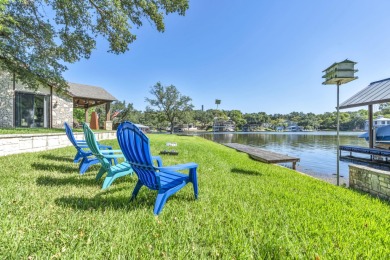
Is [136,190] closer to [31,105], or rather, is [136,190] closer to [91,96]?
[31,105]

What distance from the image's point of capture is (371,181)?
4457mm

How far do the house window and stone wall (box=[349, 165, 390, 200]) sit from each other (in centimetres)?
1673

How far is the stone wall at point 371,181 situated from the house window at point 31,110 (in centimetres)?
1673

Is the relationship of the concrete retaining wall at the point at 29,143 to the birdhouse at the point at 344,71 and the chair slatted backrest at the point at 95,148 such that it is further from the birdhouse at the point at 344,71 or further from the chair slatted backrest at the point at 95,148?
the birdhouse at the point at 344,71

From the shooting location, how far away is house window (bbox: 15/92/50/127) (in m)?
12.9

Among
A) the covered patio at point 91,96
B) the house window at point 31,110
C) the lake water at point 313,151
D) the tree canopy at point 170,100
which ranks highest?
the tree canopy at point 170,100

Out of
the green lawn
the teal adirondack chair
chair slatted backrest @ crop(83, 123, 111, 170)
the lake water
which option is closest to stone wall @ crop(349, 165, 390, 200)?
the green lawn

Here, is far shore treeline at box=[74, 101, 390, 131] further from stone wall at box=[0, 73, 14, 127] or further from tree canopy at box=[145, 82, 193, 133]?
stone wall at box=[0, 73, 14, 127]

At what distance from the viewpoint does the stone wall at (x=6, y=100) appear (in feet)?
39.2

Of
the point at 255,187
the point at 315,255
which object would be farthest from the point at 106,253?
the point at 255,187

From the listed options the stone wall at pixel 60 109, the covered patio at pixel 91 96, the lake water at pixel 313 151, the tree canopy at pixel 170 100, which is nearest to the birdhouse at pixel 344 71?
the lake water at pixel 313 151

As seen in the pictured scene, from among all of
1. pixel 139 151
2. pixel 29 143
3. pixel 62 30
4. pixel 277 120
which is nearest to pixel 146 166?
pixel 139 151

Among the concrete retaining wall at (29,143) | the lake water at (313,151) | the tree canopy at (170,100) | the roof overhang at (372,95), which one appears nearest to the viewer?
the concrete retaining wall at (29,143)

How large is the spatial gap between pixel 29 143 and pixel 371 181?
31.8ft
